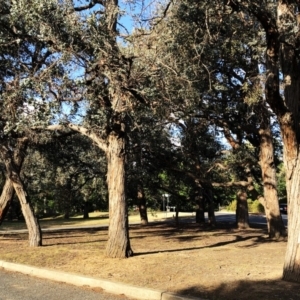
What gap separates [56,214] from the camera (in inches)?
2409

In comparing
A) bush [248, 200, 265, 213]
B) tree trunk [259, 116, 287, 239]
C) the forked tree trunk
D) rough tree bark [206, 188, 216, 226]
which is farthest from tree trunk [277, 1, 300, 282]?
bush [248, 200, 265, 213]

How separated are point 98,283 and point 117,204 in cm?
317

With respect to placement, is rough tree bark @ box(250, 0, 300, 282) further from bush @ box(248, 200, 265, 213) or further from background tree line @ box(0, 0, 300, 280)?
bush @ box(248, 200, 265, 213)

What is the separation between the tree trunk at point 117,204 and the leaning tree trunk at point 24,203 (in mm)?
3965

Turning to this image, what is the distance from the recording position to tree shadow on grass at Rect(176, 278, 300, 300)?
6.91 m

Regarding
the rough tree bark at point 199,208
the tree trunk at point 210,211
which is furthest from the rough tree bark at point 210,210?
the rough tree bark at point 199,208

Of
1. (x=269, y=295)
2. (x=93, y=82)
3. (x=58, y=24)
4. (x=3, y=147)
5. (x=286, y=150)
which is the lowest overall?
(x=269, y=295)

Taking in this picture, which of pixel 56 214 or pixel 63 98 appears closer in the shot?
pixel 63 98

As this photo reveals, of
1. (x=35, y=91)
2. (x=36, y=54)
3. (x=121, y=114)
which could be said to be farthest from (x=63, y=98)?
(x=36, y=54)

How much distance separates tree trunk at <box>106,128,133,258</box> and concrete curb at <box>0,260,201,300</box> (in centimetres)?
208

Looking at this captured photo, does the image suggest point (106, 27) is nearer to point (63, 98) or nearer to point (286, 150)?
point (63, 98)

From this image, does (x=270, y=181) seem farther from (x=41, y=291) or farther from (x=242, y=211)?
(x=41, y=291)

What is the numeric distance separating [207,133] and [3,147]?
969cm

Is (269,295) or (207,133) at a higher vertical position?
(207,133)
